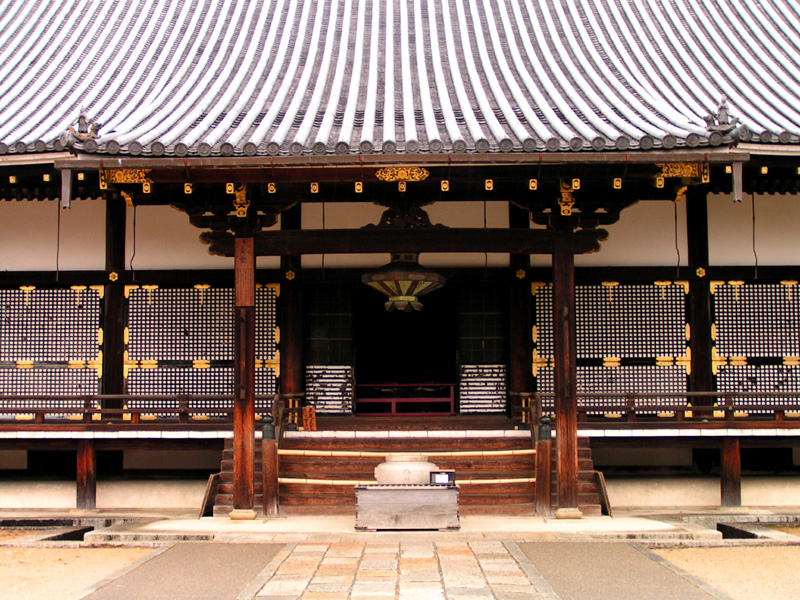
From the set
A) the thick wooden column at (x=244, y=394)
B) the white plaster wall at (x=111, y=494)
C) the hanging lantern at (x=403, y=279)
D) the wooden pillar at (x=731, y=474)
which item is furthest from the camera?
the white plaster wall at (x=111, y=494)

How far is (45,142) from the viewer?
34.4 feet

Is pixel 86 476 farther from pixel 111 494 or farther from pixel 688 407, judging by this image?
pixel 688 407

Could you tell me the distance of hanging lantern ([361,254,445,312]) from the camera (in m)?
10.4

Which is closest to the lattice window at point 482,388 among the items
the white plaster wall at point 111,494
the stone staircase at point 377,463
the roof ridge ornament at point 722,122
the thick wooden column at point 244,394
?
the stone staircase at point 377,463

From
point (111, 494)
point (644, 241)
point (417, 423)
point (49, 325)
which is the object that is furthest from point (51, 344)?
point (644, 241)

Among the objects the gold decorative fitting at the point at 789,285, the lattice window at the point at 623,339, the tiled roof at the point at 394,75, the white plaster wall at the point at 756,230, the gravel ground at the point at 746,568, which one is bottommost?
the gravel ground at the point at 746,568

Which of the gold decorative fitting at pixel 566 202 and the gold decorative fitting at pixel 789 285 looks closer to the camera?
the gold decorative fitting at pixel 566 202

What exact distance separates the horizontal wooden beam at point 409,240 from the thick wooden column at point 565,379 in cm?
21

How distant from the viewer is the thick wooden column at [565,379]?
32.5ft

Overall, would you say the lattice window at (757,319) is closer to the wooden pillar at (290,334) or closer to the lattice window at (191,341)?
the wooden pillar at (290,334)

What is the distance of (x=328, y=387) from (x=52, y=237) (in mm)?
4669

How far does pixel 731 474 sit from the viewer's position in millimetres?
11539

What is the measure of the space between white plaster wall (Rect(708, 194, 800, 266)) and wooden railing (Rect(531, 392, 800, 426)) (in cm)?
201

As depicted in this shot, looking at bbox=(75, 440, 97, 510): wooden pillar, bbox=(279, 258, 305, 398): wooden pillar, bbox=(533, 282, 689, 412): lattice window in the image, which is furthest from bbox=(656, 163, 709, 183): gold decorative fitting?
bbox=(75, 440, 97, 510): wooden pillar
